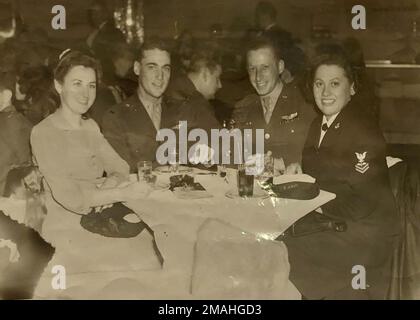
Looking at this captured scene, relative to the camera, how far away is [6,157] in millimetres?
→ 2369

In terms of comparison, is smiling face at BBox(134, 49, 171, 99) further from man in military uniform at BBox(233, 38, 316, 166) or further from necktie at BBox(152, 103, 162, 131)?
man in military uniform at BBox(233, 38, 316, 166)

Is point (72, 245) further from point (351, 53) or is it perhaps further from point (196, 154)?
point (351, 53)

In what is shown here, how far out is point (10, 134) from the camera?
7.76ft

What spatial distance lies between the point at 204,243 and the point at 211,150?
0.36 meters

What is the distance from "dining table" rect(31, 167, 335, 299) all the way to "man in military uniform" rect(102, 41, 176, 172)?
0.39 feet

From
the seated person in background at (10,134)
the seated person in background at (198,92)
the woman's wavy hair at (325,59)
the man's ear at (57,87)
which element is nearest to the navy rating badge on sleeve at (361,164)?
the woman's wavy hair at (325,59)

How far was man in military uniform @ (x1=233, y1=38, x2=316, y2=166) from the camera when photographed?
2332 mm

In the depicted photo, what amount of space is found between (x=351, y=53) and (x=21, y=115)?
132 centimetres

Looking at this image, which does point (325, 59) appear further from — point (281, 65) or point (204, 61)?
point (204, 61)

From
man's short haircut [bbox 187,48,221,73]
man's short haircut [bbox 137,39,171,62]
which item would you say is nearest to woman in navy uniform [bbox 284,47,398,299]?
man's short haircut [bbox 187,48,221,73]

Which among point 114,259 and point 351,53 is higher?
point 351,53

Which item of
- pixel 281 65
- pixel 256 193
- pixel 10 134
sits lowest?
pixel 256 193

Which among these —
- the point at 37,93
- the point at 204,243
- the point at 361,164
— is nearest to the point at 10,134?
the point at 37,93

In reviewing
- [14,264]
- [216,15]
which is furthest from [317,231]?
[14,264]
